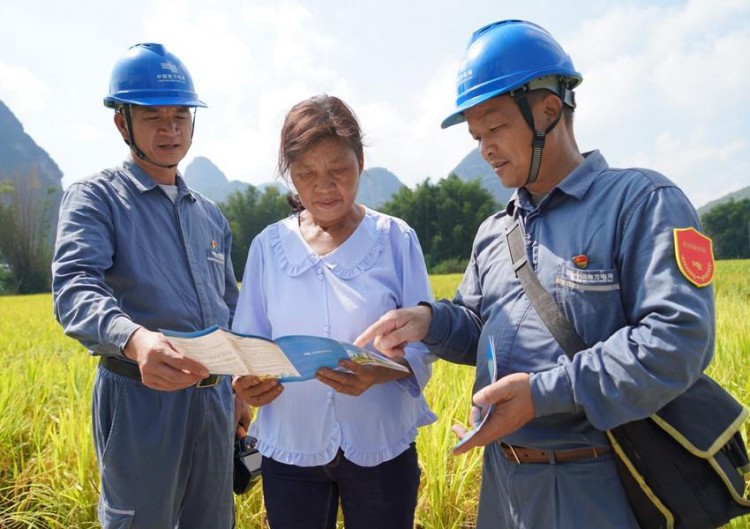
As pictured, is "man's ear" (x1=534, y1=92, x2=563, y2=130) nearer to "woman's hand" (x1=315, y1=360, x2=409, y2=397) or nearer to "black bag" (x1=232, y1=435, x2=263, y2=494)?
"woman's hand" (x1=315, y1=360, x2=409, y2=397)

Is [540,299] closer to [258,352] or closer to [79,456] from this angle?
[258,352]

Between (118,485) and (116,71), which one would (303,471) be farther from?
(116,71)

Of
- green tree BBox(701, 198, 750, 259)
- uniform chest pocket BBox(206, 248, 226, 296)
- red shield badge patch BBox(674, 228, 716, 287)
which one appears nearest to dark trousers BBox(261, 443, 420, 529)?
uniform chest pocket BBox(206, 248, 226, 296)

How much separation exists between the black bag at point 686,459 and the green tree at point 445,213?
40.7 metres

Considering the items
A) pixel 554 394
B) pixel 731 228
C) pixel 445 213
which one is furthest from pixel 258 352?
pixel 731 228

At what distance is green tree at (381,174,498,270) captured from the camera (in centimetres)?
4316

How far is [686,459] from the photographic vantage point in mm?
1194

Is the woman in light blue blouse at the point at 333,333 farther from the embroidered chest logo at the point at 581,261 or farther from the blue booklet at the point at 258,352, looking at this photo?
the embroidered chest logo at the point at 581,261

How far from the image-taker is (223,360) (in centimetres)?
131

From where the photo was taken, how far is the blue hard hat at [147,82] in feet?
6.98

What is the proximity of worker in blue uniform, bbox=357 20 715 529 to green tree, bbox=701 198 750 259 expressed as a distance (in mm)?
49474

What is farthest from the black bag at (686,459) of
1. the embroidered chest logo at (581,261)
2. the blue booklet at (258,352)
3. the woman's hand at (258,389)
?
the woman's hand at (258,389)

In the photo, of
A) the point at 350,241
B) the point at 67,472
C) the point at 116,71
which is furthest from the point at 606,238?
the point at 67,472

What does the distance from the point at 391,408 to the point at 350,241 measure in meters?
0.53
